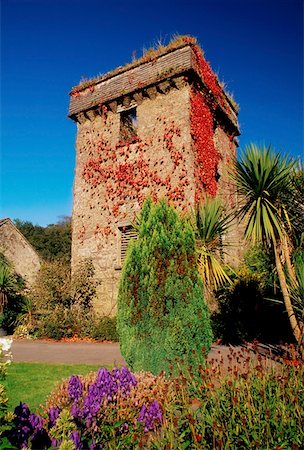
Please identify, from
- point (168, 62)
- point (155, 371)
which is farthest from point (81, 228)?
point (155, 371)

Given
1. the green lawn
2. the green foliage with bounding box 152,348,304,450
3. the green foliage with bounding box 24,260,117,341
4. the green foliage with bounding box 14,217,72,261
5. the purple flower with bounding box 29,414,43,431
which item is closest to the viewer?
the green foliage with bounding box 152,348,304,450

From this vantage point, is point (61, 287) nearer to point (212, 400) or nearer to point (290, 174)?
point (290, 174)

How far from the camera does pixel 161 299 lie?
17.2ft

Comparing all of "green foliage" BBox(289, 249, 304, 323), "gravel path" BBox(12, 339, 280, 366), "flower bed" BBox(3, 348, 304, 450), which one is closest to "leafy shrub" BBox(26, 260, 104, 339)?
"gravel path" BBox(12, 339, 280, 366)

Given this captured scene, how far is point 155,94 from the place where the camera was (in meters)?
13.3

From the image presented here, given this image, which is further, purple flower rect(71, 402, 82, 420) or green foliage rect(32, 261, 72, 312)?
green foliage rect(32, 261, 72, 312)

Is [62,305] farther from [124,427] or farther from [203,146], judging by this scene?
[124,427]

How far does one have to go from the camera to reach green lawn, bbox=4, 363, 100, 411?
4965mm

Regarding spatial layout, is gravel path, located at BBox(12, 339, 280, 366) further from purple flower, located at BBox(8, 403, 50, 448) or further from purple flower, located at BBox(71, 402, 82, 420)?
purple flower, located at BBox(8, 403, 50, 448)

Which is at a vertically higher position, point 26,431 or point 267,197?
point 267,197

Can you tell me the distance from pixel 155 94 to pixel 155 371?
11.0 meters

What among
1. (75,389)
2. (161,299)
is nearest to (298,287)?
(161,299)

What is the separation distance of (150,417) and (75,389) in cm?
83

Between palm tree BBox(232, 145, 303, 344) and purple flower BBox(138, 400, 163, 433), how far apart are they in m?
4.80
